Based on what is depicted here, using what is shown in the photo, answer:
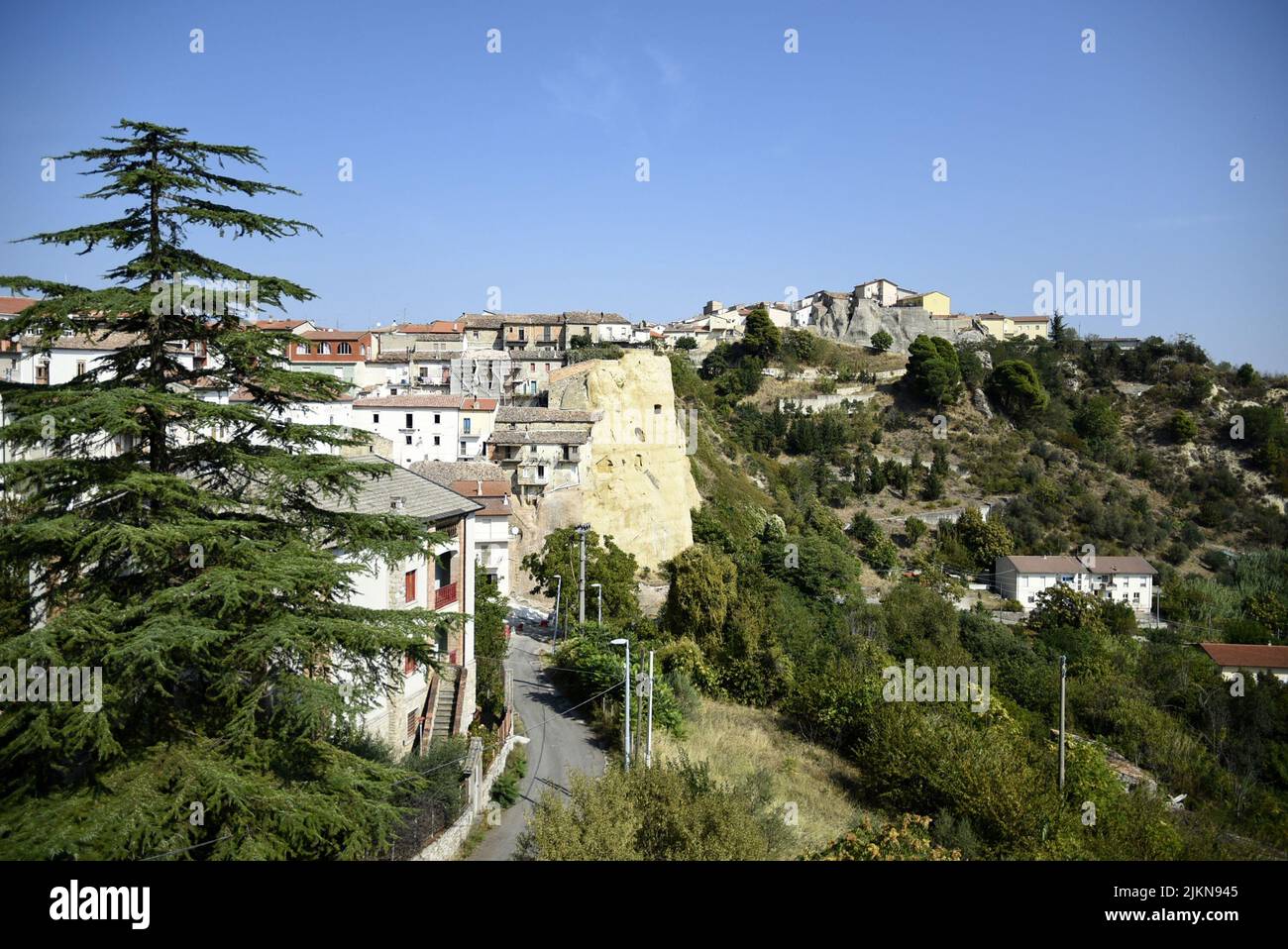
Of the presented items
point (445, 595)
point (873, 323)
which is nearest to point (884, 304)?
point (873, 323)

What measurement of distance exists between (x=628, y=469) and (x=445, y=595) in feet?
91.8

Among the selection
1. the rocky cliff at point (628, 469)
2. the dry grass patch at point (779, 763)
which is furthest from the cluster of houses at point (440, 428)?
the dry grass patch at point (779, 763)

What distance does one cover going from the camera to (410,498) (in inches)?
704

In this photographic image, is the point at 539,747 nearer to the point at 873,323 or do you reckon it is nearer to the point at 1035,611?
the point at 1035,611

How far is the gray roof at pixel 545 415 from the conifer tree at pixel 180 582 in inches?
1429

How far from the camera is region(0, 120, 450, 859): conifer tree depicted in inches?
280

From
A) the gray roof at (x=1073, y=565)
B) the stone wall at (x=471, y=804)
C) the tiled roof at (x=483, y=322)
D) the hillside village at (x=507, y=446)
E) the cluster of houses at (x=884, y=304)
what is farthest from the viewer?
the cluster of houses at (x=884, y=304)

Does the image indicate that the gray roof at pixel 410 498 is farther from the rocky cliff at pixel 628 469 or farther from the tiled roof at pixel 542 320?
the tiled roof at pixel 542 320

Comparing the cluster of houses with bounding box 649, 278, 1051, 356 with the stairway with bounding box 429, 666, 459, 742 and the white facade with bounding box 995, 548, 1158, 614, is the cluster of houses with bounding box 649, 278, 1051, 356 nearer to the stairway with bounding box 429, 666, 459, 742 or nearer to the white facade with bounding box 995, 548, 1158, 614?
the white facade with bounding box 995, 548, 1158, 614

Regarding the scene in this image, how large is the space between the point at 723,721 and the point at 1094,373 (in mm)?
84374

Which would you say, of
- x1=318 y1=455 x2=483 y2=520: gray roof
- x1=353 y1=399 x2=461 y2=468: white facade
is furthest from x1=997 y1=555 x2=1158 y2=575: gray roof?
x1=318 y1=455 x2=483 y2=520: gray roof

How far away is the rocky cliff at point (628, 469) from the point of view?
44.2 metres

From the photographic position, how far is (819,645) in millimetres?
32562
